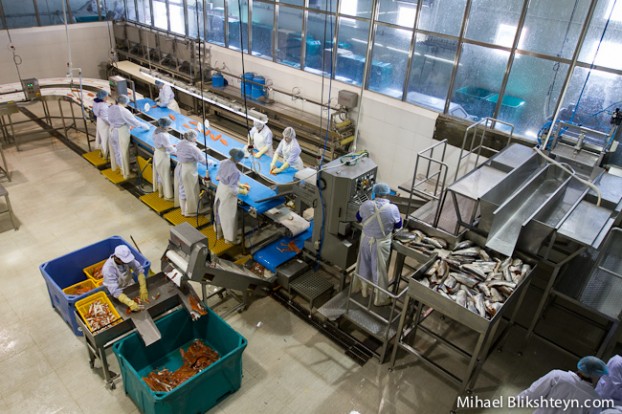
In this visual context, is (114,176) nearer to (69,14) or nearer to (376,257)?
(376,257)

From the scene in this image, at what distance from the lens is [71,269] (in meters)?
5.23

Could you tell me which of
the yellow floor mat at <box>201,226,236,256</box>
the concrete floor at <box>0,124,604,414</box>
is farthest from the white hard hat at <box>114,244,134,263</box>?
the yellow floor mat at <box>201,226,236,256</box>

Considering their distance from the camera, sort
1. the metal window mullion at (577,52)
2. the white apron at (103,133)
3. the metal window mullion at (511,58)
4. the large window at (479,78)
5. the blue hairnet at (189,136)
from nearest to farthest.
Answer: the metal window mullion at (577,52), the metal window mullion at (511,58), the large window at (479,78), the blue hairnet at (189,136), the white apron at (103,133)

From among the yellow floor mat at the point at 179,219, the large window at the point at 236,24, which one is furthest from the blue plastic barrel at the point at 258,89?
the yellow floor mat at the point at 179,219

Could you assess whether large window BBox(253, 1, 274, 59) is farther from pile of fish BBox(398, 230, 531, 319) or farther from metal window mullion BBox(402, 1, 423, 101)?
pile of fish BBox(398, 230, 531, 319)

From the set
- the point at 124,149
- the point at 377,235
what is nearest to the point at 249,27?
the point at 124,149

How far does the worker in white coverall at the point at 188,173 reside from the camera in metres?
6.31

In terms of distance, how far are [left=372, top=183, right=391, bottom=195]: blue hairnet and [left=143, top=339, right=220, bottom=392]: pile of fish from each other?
2.34 metres

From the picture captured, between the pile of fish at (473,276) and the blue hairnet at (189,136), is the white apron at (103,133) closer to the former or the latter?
the blue hairnet at (189,136)

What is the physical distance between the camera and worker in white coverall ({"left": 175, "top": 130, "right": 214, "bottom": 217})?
631 cm

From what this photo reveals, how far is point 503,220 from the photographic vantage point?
14.7 feet

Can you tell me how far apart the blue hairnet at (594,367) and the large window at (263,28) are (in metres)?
7.47

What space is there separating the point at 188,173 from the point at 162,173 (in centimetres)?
66

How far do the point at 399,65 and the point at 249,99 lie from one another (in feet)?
10.7
